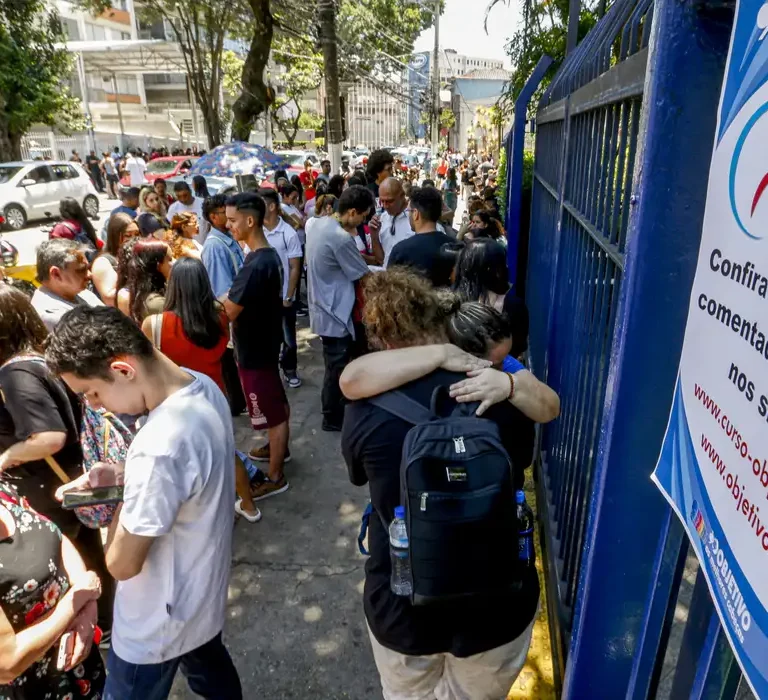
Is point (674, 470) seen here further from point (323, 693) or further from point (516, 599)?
point (323, 693)

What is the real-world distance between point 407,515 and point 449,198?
11423 mm

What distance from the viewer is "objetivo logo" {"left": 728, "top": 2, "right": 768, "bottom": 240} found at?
82 cm

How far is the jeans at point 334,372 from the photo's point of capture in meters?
4.60

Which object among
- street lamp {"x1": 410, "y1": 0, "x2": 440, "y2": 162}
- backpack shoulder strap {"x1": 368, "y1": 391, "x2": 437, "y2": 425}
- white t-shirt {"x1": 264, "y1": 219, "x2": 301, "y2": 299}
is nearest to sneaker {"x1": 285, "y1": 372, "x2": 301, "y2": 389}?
white t-shirt {"x1": 264, "y1": 219, "x2": 301, "y2": 299}

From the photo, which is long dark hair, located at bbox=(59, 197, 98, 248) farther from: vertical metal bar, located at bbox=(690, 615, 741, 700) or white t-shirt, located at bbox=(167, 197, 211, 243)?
vertical metal bar, located at bbox=(690, 615, 741, 700)

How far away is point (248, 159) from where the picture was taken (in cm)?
944

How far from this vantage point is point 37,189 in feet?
52.2

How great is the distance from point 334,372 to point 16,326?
2603 millimetres

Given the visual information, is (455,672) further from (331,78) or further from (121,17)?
(121,17)

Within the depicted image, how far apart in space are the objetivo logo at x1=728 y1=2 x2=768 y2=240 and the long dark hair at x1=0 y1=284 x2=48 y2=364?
2.40 metres

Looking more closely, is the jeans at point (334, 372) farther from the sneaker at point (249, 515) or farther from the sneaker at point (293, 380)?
the sneaker at point (249, 515)

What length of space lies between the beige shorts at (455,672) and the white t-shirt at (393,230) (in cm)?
390

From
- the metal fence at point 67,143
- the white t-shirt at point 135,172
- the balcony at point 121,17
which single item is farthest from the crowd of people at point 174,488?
the balcony at point 121,17

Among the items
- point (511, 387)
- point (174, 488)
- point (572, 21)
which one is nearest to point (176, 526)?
point (174, 488)
